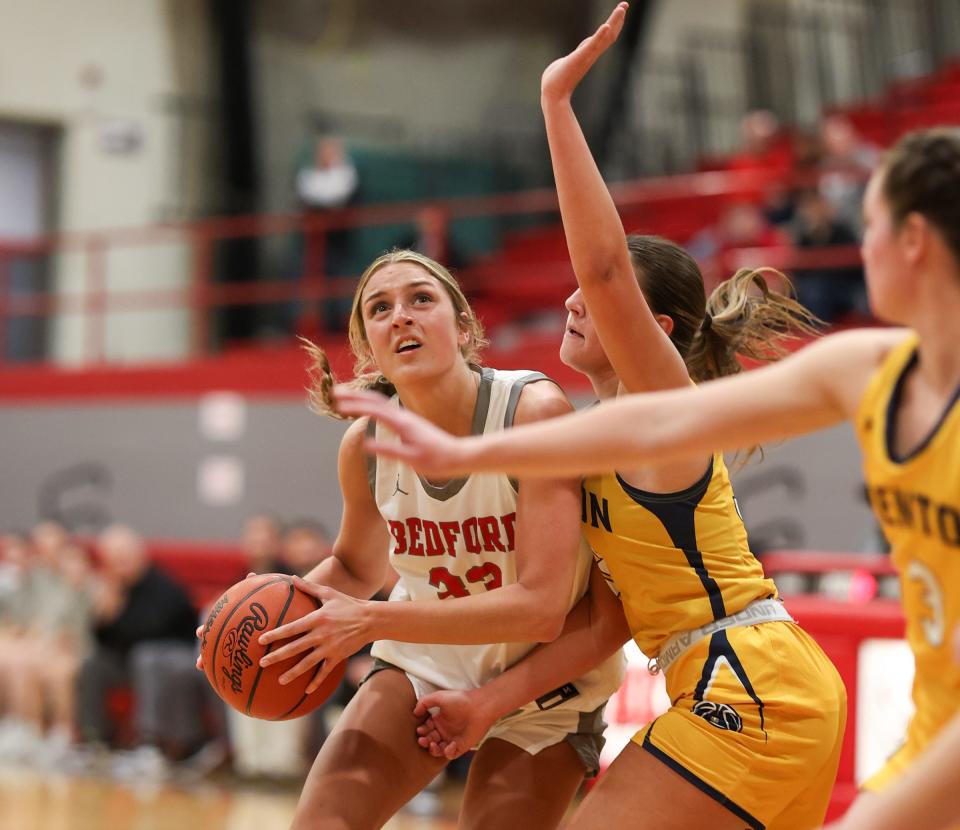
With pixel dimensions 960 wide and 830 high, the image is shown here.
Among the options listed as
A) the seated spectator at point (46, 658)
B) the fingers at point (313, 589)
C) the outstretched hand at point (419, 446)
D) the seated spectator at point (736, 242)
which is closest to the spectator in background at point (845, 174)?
the seated spectator at point (736, 242)

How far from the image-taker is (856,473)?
845 cm

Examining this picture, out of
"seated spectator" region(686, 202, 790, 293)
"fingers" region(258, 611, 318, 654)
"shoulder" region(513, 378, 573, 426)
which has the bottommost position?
"fingers" region(258, 611, 318, 654)

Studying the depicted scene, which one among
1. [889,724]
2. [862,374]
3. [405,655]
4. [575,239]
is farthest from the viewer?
[889,724]

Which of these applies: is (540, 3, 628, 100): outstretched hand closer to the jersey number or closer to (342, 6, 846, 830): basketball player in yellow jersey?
(342, 6, 846, 830): basketball player in yellow jersey

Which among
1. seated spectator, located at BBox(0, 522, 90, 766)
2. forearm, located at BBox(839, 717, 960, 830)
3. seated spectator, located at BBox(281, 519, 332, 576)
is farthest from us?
seated spectator, located at BBox(0, 522, 90, 766)

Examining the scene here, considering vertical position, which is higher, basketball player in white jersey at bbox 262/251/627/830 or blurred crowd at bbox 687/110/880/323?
blurred crowd at bbox 687/110/880/323

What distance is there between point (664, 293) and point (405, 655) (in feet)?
3.59

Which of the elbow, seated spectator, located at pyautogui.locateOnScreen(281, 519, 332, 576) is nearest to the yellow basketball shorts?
the elbow

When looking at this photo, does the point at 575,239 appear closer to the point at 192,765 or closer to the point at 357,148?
the point at 192,765

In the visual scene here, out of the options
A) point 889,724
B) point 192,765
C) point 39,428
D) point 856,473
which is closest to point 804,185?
point 856,473

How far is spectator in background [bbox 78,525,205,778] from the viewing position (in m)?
8.93

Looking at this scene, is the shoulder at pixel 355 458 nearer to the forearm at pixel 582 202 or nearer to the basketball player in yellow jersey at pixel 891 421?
the forearm at pixel 582 202

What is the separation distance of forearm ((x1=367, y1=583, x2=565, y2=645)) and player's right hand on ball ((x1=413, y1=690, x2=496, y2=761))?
23 centimetres

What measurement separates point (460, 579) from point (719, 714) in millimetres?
758
